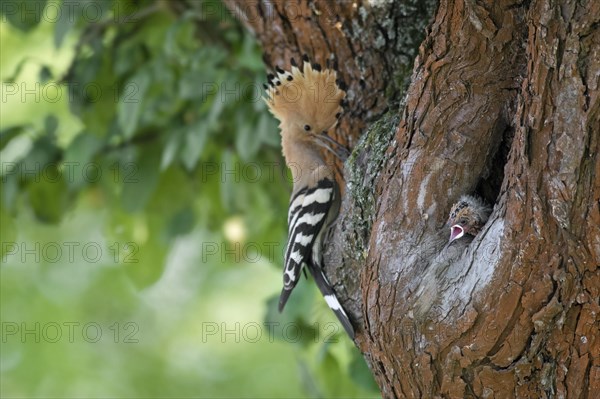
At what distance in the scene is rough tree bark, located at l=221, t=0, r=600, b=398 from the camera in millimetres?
2055

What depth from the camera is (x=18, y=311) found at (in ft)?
22.4

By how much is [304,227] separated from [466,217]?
883mm

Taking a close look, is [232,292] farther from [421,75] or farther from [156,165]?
[421,75]

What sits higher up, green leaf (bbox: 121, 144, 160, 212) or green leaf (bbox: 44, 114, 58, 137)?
green leaf (bbox: 44, 114, 58, 137)

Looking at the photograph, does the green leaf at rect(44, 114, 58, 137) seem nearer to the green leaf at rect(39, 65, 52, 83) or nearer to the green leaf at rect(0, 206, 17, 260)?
the green leaf at rect(39, 65, 52, 83)

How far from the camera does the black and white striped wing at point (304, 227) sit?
3.19 metres

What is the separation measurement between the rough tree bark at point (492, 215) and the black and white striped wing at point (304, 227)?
1.10ft

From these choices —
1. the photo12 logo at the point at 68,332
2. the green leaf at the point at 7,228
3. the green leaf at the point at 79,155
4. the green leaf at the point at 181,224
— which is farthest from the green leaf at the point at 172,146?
the photo12 logo at the point at 68,332

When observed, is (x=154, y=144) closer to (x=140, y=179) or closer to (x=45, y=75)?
(x=140, y=179)

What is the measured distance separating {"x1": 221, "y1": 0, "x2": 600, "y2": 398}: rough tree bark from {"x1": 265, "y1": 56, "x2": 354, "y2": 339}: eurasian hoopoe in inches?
13.4

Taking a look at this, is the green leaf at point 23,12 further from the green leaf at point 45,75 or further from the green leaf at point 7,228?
the green leaf at point 7,228

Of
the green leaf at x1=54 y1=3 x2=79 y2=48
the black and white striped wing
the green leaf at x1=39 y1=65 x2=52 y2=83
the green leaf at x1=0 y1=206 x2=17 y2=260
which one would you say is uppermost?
the green leaf at x1=54 y1=3 x2=79 y2=48

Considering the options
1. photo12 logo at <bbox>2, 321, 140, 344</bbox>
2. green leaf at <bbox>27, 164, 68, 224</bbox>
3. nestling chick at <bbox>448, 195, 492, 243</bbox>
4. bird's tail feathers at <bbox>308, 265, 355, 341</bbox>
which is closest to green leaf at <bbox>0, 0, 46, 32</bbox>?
green leaf at <bbox>27, 164, 68, 224</bbox>

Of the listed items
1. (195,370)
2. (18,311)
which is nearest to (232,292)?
(195,370)
